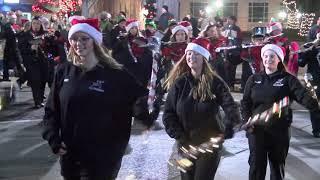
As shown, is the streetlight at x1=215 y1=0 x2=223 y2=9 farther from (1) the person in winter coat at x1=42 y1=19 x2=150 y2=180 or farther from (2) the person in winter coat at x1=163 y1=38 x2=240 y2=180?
(1) the person in winter coat at x1=42 y1=19 x2=150 y2=180

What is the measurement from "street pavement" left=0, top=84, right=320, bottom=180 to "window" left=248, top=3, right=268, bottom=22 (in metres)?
27.4

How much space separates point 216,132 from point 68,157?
1483 mm

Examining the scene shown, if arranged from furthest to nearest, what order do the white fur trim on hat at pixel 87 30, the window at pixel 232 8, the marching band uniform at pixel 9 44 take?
the window at pixel 232 8
the marching band uniform at pixel 9 44
the white fur trim on hat at pixel 87 30

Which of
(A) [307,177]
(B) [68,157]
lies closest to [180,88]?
(B) [68,157]

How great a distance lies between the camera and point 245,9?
3778 centimetres

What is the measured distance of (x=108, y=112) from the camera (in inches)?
155

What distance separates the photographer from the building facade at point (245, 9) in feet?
123

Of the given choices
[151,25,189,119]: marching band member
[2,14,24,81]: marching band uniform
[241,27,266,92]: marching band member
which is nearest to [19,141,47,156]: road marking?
[151,25,189,119]: marching band member

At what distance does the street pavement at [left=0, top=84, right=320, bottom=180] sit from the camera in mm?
7203

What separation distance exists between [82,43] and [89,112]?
0.55 metres

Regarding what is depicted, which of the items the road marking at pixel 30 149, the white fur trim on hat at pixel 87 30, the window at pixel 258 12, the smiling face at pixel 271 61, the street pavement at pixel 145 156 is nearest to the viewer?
the white fur trim on hat at pixel 87 30

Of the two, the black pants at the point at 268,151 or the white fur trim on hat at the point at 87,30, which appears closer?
the white fur trim on hat at the point at 87,30

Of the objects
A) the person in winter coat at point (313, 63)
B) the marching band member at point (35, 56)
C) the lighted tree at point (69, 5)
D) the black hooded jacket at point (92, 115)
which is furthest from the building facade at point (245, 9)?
the black hooded jacket at point (92, 115)

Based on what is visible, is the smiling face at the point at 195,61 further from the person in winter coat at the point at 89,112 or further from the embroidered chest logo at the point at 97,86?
the embroidered chest logo at the point at 97,86
